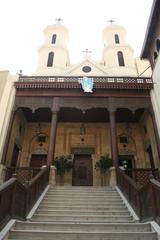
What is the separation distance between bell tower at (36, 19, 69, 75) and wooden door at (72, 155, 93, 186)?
10.2 metres

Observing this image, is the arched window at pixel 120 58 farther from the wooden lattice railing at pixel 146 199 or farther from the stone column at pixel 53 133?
the wooden lattice railing at pixel 146 199

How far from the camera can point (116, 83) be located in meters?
14.0

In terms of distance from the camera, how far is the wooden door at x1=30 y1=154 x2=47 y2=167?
15.7 metres

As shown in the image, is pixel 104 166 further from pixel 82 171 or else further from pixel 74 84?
pixel 74 84

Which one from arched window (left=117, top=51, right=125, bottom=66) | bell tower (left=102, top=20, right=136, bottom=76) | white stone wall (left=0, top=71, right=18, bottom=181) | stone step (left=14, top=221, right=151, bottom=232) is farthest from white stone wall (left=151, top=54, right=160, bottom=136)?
arched window (left=117, top=51, right=125, bottom=66)

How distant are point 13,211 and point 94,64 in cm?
1951

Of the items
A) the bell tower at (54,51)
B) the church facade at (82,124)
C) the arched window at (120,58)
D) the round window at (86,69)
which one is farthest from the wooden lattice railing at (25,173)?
the arched window at (120,58)

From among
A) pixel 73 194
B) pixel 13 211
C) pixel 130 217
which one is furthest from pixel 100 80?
pixel 13 211

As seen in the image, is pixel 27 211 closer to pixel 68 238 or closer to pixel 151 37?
pixel 68 238

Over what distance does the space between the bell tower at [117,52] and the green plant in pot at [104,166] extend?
11.0 m

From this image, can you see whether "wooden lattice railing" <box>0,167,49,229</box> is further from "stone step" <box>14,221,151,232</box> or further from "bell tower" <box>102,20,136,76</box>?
"bell tower" <box>102,20,136,76</box>

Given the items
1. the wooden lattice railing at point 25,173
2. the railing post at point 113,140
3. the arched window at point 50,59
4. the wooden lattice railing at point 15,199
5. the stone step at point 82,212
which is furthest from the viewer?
the arched window at point 50,59

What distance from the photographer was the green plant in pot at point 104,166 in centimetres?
1415

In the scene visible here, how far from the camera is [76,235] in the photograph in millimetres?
5145
